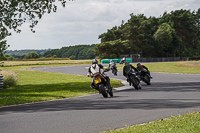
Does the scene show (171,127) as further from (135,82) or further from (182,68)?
(182,68)

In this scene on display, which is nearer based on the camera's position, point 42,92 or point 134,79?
point 134,79

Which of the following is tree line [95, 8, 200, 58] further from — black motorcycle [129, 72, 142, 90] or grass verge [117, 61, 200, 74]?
black motorcycle [129, 72, 142, 90]

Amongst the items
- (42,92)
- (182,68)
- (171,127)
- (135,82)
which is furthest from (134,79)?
(182,68)

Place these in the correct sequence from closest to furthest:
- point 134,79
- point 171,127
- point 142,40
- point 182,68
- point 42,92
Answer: point 171,127
point 134,79
point 42,92
point 182,68
point 142,40

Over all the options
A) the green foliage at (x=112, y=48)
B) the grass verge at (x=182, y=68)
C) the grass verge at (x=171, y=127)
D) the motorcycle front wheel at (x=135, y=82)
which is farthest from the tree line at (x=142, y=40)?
the grass verge at (x=171, y=127)

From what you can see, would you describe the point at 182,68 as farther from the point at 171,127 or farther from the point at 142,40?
the point at 142,40

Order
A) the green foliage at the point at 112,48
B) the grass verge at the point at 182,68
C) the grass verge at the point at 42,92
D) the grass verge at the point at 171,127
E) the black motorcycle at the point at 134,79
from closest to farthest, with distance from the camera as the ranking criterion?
the grass verge at the point at 171,127
the grass verge at the point at 42,92
the black motorcycle at the point at 134,79
the grass verge at the point at 182,68
the green foliage at the point at 112,48

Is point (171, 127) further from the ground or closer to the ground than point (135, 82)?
closer to the ground

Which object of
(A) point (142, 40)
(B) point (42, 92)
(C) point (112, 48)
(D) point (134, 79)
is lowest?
(B) point (42, 92)

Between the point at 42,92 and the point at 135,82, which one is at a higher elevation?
the point at 135,82

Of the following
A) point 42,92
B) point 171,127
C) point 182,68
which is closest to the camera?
point 171,127

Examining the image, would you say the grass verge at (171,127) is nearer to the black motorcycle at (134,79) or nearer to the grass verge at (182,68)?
the black motorcycle at (134,79)

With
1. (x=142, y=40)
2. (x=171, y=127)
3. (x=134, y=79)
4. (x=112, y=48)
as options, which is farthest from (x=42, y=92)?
(x=142, y=40)

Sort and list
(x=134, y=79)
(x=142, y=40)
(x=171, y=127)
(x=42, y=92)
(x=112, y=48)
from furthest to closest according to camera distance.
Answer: (x=142, y=40) < (x=112, y=48) < (x=42, y=92) < (x=134, y=79) < (x=171, y=127)
